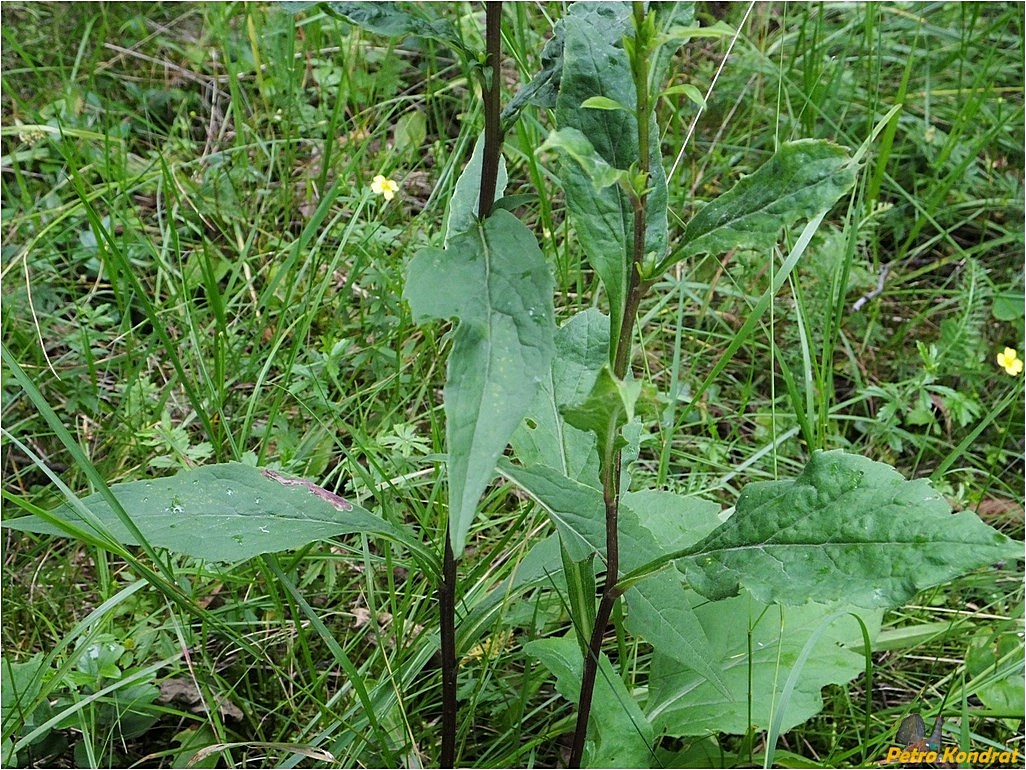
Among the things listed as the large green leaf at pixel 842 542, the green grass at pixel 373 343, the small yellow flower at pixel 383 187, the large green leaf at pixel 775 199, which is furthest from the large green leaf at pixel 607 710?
the small yellow flower at pixel 383 187

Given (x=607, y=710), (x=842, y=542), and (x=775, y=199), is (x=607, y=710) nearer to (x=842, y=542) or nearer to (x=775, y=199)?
(x=842, y=542)

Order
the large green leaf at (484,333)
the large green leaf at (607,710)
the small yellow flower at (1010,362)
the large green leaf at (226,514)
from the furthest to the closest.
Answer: the small yellow flower at (1010,362)
the large green leaf at (607,710)
the large green leaf at (226,514)
the large green leaf at (484,333)

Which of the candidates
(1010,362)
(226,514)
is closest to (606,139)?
(226,514)

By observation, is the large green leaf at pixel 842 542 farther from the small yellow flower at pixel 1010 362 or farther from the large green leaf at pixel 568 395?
the small yellow flower at pixel 1010 362

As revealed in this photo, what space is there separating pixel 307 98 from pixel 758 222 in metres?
2.16

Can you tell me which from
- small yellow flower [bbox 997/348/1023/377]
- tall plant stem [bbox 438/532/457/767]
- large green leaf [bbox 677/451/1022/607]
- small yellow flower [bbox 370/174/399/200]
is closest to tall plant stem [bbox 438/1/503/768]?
tall plant stem [bbox 438/532/457/767]

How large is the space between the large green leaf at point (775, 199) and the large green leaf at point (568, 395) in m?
0.37

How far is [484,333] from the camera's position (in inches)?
38.6

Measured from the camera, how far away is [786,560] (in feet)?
3.81

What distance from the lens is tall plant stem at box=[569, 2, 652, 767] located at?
0.98 meters

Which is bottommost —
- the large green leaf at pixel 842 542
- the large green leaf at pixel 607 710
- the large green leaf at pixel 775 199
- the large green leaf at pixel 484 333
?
the large green leaf at pixel 607 710

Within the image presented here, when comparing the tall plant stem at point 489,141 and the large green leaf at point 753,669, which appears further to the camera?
the large green leaf at point 753,669

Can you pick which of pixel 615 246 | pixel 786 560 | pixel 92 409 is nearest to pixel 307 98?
pixel 92 409

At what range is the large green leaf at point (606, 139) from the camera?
1.08 m
